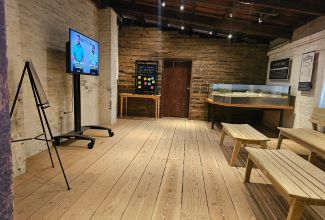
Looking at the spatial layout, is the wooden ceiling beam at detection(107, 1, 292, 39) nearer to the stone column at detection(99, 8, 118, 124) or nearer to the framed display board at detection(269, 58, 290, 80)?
the stone column at detection(99, 8, 118, 124)

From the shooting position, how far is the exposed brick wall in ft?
22.2

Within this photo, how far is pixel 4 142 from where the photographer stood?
A: 685 millimetres

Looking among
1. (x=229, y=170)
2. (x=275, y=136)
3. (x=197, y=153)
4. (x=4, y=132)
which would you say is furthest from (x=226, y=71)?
(x=4, y=132)

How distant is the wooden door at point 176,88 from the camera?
279 inches

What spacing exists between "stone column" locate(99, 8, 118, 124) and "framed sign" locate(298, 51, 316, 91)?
14.4 feet

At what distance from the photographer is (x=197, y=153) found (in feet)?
11.9

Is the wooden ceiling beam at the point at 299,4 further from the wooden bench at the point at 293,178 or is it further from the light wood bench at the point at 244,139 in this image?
the wooden bench at the point at 293,178

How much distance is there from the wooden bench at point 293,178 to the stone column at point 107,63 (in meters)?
4.03

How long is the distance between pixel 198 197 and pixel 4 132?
76.9 inches

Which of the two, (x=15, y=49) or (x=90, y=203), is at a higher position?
(x=15, y=49)

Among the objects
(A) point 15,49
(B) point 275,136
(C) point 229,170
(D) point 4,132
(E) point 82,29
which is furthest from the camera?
(B) point 275,136

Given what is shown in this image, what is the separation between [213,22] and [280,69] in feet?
7.04

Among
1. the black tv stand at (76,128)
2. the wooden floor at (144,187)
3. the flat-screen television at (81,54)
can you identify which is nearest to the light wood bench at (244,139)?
the wooden floor at (144,187)

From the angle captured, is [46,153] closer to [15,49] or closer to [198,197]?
[15,49]
